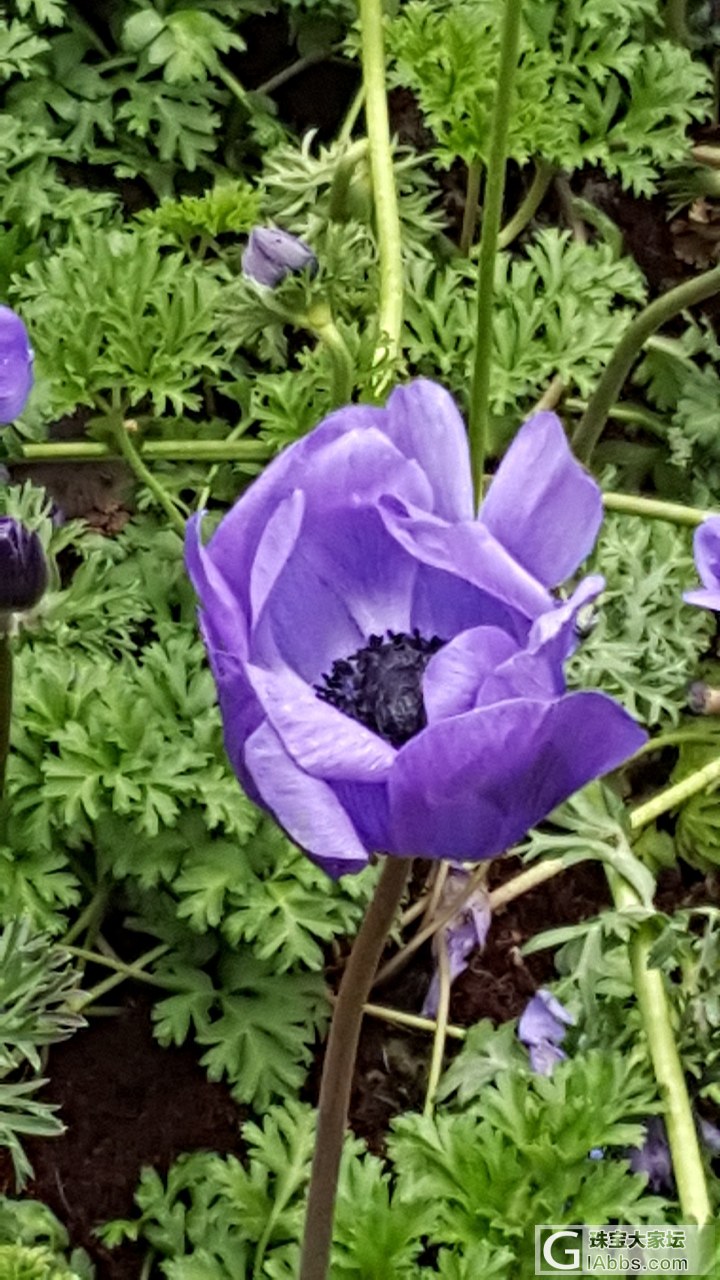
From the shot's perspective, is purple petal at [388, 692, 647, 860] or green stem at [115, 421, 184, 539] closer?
purple petal at [388, 692, 647, 860]

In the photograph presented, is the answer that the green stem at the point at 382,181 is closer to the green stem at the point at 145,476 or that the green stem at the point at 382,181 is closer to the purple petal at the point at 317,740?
the green stem at the point at 145,476

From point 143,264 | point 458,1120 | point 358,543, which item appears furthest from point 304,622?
point 143,264

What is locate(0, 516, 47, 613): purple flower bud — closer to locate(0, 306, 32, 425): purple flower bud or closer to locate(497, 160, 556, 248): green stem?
locate(0, 306, 32, 425): purple flower bud

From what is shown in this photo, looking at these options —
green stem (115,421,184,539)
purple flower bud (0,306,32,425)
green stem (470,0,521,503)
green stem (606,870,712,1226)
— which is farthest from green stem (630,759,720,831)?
purple flower bud (0,306,32,425)

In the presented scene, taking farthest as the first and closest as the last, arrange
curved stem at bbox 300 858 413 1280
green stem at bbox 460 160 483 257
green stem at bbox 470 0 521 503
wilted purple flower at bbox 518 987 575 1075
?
green stem at bbox 460 160 483 257 < wilted purple flower at bbox 518 987 575 1075 < green stem at bbox 470 0 521 503 < curved stem at bbox 300 858 413 1280

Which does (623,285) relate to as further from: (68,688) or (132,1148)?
(132,1148)

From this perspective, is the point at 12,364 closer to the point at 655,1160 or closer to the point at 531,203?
the point at 655,1160
